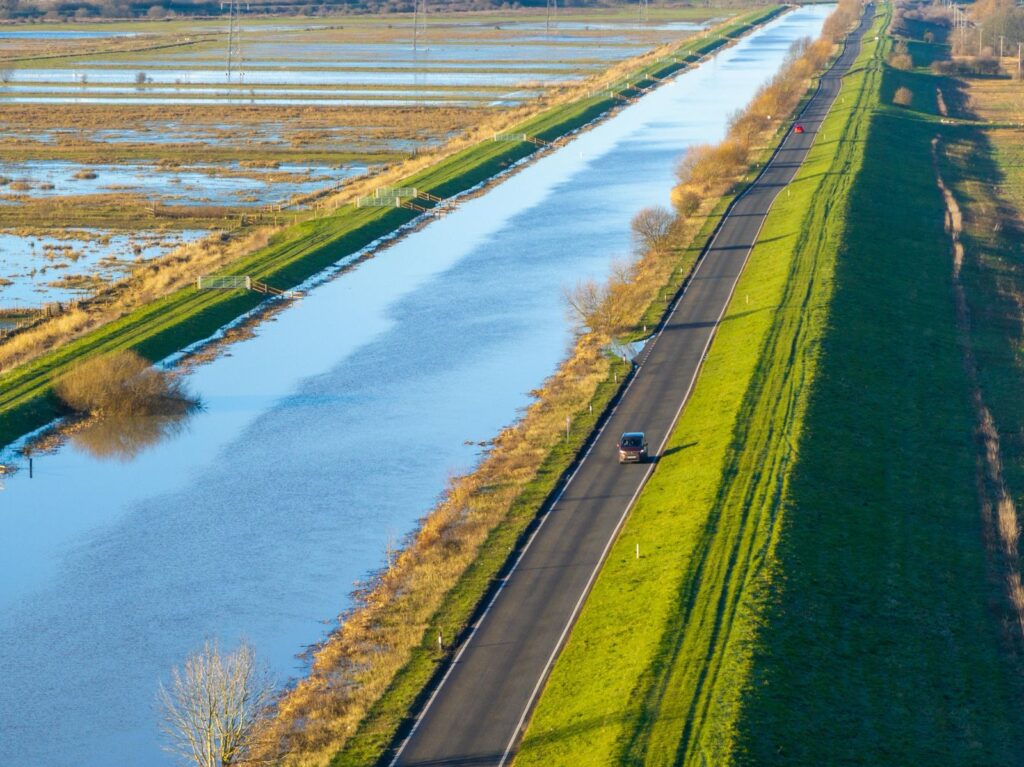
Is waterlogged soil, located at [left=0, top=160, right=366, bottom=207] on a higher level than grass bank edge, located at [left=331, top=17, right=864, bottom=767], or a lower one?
higher

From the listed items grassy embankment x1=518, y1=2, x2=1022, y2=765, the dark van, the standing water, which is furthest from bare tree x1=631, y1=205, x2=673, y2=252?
the dark van

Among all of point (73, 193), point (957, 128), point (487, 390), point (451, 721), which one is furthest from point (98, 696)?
point (957, 128)

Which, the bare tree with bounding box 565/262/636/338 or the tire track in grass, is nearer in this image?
the tire track in grass

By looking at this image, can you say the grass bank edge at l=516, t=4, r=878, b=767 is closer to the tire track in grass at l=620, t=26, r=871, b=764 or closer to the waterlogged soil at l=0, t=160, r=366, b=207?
the tire track in grass at l=620, t=26, r=871, b=764

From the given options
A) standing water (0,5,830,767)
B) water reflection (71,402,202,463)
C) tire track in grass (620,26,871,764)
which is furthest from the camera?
water reflection (71,402,202,463)

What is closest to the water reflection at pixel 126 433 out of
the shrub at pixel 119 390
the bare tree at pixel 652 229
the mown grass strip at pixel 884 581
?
the shrub at pixel 119 390

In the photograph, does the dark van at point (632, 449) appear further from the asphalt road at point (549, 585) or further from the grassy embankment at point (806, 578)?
the grassy embankment at point (806, 578)
